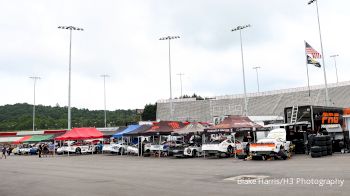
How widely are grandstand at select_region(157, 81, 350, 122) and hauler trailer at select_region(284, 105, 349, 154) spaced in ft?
157

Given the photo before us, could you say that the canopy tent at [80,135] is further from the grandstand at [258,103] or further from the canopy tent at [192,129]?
the grandstand at [258,103]

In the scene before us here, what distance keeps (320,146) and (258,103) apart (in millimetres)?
77435

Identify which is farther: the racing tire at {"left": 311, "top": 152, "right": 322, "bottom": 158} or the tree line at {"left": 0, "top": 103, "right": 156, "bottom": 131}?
the tree line at {"left": 0, "top": 103, "right": 156, "bottom": 131}

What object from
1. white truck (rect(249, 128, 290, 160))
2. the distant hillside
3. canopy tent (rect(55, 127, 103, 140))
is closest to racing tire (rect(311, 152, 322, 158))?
white truck (rect(249, 128, 290, 160))

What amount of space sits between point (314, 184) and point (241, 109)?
83.5 m

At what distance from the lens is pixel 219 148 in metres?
27.3

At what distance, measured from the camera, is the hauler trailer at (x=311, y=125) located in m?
26.6

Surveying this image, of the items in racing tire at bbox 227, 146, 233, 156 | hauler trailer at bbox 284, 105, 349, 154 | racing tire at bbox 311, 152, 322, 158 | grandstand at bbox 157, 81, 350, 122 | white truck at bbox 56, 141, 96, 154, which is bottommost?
racing tire at bbox 311, 152, 322, 158

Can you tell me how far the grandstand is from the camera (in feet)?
280

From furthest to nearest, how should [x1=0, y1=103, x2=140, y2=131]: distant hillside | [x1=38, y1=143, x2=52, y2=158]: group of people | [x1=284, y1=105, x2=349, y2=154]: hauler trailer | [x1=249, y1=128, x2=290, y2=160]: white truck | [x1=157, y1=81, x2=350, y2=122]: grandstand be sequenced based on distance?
[x1=0, y1=103, x2=140, y2=131]: distant hillside → [x1=157, y1=81, x2=350, y2=122]: grandstand → [x1=38, y1=143, x2=52, y2=158]: group of people → [x1=284, y1=105, x2=349, y2=154]: hauler trailer → [x1=249, y1=128, x2=290, y2=160]: white truck

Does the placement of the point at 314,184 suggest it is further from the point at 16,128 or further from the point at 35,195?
the point at 16,128

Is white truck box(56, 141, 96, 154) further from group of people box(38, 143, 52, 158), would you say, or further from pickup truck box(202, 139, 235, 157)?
pickup truck box(202, 139, 235, 157)

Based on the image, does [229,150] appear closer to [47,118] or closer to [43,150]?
[43,150]

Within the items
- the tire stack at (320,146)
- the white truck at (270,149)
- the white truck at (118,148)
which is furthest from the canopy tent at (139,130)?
the tire stack at (320,146)
